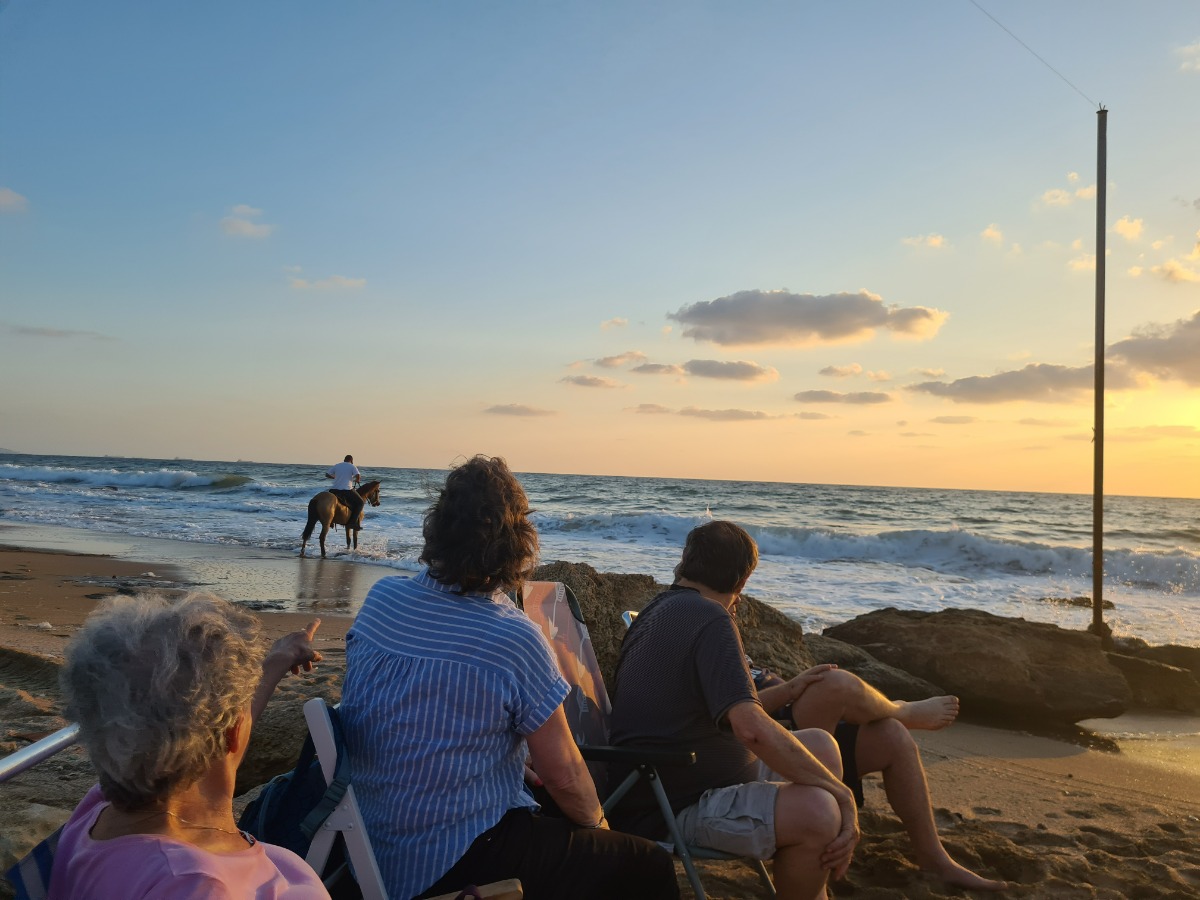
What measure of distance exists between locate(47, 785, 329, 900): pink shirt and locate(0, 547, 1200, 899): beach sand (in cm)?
112

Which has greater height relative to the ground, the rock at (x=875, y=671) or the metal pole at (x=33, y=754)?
the metal pole at (x=33, y=754)

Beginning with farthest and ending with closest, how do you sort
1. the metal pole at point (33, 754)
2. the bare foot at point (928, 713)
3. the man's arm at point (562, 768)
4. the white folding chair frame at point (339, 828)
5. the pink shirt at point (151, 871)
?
the bare foot at point (928, 713) < the man's arm at point (562, 768) < the white folding chair frame at point (339, 828) < the metal pole at point (33, 754) < the pink shirt at point (151, 871)

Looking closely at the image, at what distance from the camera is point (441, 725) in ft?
6.63

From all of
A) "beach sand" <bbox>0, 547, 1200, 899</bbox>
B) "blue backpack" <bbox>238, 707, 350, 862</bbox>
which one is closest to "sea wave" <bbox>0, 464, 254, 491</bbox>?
"beach sand" <bbox>0, 547, 1200, 899</bbox>

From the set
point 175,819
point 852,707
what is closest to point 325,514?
point 852,707

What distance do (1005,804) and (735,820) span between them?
7.70 feet

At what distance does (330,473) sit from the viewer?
1622 cm

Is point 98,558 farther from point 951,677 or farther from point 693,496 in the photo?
point 693,496

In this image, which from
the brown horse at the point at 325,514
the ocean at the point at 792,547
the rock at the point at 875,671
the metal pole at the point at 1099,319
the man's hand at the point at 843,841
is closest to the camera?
the man's hand at the point at 843,841

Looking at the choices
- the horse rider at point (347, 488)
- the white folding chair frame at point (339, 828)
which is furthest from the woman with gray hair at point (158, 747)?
the horse rider at point (347, 488)

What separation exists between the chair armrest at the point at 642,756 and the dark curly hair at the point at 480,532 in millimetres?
793

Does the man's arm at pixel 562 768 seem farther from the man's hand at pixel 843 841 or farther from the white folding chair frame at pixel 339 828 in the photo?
the man's hand at pixel 843 841

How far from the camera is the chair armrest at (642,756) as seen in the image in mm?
2672

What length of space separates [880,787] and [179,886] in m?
4.01
